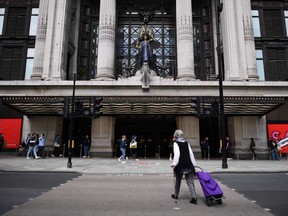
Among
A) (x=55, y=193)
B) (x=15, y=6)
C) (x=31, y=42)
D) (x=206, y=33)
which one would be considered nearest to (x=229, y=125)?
(x=206, y=33)

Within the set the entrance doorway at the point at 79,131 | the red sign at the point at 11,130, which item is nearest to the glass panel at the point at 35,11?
the red sign at the point at 11,130

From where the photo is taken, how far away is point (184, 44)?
24859 mm

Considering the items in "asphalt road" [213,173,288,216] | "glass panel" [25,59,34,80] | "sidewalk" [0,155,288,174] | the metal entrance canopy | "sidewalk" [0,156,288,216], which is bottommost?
"sidewalk" [0,156,288,216]

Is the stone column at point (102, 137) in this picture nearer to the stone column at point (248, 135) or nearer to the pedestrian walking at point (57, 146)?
the pedestrian walking at point (57, 146)

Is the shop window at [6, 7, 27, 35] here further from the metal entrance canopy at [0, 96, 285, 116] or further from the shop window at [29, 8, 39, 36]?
the metal entrance canopy at [0, 96, 285, 116]

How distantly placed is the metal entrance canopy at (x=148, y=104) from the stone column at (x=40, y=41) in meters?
4.19

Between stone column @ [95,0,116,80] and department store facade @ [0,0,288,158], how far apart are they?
101 millimetres

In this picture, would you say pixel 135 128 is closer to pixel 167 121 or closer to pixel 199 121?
pixel 167 121

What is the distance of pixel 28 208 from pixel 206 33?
29.8 metres

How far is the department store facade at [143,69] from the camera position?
74.6 ft

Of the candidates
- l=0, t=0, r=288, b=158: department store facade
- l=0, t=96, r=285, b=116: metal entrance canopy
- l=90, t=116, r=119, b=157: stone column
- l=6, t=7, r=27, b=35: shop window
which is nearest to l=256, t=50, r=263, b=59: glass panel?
l=0, t=0, r=288, b=158: department store facade

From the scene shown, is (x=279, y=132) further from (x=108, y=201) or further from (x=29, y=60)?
(x=29, y=60)

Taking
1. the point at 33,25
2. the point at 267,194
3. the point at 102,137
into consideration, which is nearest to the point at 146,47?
the point at 102,137

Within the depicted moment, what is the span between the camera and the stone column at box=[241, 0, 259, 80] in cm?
2466
